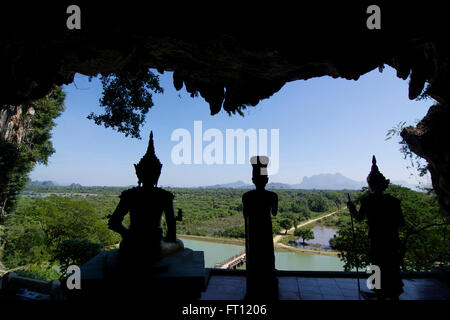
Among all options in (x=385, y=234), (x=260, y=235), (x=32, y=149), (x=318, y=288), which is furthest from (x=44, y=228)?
(x=385, y=234)

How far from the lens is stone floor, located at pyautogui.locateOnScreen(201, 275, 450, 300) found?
4.55 meters

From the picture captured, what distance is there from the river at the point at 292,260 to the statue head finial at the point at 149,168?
1172 inches

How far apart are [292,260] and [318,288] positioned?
30.9 meters

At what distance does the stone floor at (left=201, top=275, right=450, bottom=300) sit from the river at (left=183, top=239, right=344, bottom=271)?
24.5 m

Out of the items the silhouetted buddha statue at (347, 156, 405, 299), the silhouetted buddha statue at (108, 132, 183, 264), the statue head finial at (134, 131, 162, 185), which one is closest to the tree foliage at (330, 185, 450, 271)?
the silhouetted buddha statue at (347, 156, 405, 299)

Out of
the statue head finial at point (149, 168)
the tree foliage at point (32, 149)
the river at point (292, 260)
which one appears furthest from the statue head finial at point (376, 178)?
the river at point (292, 260)

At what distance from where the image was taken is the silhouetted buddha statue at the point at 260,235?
161 inches

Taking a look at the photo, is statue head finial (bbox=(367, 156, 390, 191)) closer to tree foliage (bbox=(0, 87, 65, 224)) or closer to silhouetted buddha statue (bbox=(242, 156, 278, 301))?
silhouetted buddha statue (bbox=(242, 156, 278, 301))

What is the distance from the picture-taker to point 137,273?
82.0 inches

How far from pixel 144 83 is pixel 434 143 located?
12553 millimetres

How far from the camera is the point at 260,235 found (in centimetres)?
416

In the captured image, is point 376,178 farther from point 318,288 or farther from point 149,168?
point 149,168

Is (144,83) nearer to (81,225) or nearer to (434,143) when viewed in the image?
(434,143)

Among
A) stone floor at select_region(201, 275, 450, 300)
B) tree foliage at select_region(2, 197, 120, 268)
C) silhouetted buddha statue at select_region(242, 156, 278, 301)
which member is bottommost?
tree foliage at select_region(2, 197, 120, 268)
